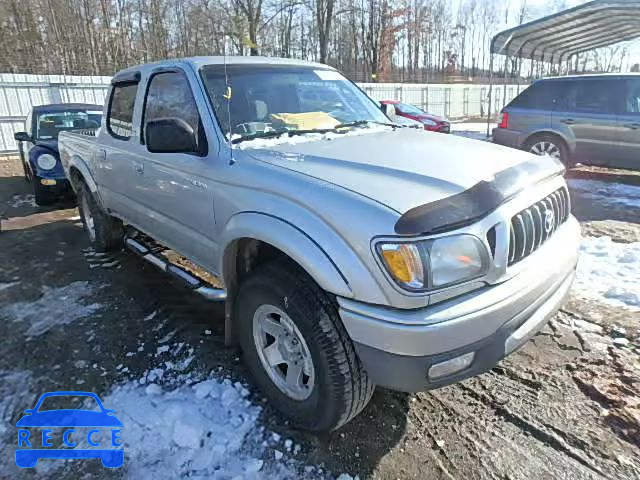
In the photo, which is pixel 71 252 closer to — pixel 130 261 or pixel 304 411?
pixel 130 261

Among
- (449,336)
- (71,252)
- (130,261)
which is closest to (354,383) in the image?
(449,336)

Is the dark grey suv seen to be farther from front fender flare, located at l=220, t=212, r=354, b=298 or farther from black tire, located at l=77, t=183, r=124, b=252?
front fender flare, located at l=220, t=212, r=354, b=298

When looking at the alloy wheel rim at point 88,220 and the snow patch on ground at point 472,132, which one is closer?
the alloy wheel rim at point 88,220

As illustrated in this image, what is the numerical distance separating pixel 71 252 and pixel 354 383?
4.65 metres

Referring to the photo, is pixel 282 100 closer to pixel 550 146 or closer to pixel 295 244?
pixel 295 244

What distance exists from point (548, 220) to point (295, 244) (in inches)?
54.5

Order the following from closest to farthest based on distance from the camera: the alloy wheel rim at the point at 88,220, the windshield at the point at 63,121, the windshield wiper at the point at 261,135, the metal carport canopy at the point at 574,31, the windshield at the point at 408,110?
the windshield wiper at the point at 261,135, the alloy wheel rim at the point at 88,220, the windshield at the point at 63,121, the metal carport canopy at the point at 574,31, the windshield at the point at 408,110

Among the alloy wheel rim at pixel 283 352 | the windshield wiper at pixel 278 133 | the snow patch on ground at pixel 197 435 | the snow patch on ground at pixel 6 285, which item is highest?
the windshield wiper at pixel 278 133

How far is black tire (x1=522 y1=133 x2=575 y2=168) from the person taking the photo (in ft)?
26.8

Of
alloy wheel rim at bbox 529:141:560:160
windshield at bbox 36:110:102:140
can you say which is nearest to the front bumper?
alloy wheel rim at bbox 529:141:560:160

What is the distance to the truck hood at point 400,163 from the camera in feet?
6.56

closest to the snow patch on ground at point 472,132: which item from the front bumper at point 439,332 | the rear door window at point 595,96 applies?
the rear door window at point 595,96

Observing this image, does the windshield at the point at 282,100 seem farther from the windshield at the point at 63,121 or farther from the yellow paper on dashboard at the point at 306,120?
the windshield at the point at 63,121

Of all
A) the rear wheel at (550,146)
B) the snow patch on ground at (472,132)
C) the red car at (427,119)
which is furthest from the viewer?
the red car at (427,119)
